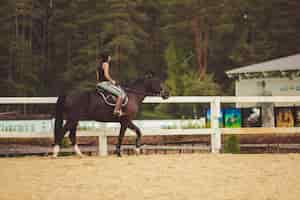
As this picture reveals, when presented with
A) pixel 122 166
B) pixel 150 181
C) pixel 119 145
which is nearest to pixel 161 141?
pixel 119 145

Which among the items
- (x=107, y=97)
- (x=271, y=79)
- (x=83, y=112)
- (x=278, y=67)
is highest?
(x=278, y=67)

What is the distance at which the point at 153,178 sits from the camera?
9.57 meters

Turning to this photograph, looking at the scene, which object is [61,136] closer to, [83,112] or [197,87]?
[83,112]

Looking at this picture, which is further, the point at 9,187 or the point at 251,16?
the point at 251,16

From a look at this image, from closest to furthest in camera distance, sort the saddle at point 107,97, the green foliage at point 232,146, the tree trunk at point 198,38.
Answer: the saddle at point 107,97
the green foliage at point 232,146
the tree trunk at point 198,38

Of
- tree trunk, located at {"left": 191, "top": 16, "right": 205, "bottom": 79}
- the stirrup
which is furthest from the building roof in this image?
the stirrup

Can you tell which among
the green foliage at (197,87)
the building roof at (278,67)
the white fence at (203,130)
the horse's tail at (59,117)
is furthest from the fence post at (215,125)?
the green foliage at (197,87)

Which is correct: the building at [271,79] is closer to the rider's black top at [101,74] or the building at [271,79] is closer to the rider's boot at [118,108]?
the rider's boot at [118,108]

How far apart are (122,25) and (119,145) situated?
95.3ft

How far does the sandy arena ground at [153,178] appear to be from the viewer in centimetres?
813

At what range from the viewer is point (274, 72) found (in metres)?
28.2

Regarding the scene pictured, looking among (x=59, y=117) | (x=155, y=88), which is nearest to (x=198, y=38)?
(x=155, y=88)

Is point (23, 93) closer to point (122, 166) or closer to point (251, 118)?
point (251, 118)

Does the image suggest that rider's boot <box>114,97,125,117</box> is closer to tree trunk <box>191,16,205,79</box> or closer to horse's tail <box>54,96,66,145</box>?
horse's tail <box>54,96,66,145</box>
